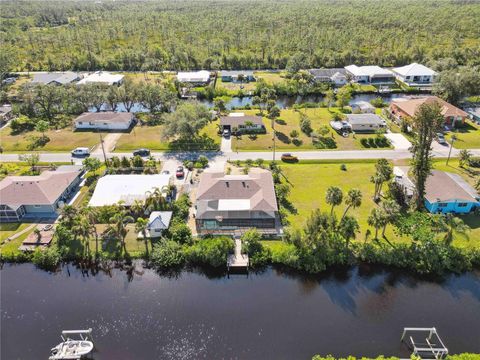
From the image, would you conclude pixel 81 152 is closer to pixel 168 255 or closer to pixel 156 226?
pixel 156 226

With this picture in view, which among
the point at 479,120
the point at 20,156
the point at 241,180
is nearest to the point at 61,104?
the point at 20,156

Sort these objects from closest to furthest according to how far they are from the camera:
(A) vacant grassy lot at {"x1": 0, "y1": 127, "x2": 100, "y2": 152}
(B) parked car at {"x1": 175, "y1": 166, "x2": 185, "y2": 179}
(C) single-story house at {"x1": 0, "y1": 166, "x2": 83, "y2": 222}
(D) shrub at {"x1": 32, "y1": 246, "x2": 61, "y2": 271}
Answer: (D) shrub at {"x1": 32, "y1": 246, "x2": 61, "y2": 271} < (C) single-story house at {"x1": 0, "y1": 166, "x2": 83, "y2": 222} < (B) parked car at {"x1": 175, "y1": 166, "x2": 185, "y2": 179} < (A) vacant grassy lot at {"x1": 0, "y1": 127, "x2": 100, "y2": 152}

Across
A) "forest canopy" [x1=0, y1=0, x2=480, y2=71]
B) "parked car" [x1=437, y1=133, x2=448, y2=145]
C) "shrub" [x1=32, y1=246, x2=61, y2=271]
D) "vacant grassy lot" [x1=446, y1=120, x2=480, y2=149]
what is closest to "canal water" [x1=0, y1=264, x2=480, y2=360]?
"shrub" [x1=32, y1=246, x2=61, y2=271]

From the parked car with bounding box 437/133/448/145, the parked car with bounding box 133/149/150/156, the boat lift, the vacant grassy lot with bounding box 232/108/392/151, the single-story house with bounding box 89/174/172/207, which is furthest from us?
the parked car with bounding box 437/133/448/145

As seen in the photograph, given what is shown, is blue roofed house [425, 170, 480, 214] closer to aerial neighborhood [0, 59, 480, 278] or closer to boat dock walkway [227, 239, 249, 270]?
aerial neighborhood [0, 59, 480, 278]

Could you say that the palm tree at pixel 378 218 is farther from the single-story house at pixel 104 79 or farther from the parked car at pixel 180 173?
the single-story house at pixel 104 79

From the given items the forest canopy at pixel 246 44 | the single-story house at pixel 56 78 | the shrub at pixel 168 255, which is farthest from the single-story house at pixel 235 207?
the forest canopy at pixel 246 44

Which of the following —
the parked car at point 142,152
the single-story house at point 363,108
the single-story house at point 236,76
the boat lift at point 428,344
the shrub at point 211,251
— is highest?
the single-story house at point 236,76
